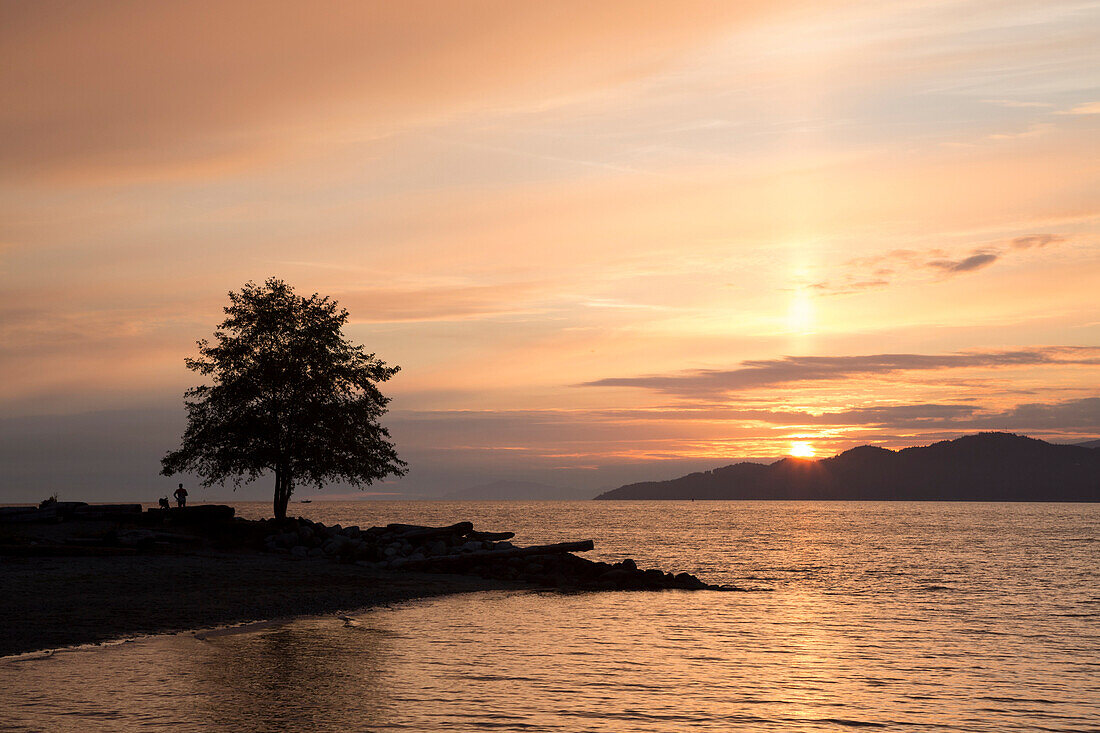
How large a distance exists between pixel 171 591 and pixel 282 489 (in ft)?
81.8

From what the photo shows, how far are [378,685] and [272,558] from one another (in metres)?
26.8

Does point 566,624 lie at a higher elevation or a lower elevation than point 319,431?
lower

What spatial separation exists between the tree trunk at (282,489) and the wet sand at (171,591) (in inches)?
481

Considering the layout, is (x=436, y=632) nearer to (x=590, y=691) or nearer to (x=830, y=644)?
(x=590, y=691)

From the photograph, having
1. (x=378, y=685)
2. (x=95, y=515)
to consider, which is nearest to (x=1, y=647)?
(x=378, y=685)

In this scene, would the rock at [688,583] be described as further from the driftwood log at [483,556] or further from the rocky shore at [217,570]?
the driftwood log at [483,556]

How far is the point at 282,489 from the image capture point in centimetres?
6006

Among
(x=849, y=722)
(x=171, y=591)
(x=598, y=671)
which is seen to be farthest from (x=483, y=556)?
(x=849, y=722)

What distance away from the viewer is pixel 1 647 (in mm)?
24594

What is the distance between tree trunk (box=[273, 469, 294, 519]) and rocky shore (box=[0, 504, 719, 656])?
4191 mm

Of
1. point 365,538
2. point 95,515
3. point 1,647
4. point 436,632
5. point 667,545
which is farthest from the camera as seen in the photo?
point 667,545

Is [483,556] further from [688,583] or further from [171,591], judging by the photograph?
[171,591]

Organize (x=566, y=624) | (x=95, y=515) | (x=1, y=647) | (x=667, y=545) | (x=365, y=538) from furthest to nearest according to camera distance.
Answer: (x=667, y=545), (x=365, y=538), (x=95, y=515), (x=566, y=624), (x=1, y=647)

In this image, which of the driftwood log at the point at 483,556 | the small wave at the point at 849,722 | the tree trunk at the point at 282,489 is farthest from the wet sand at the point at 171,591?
the small wave at the point at 849,722
